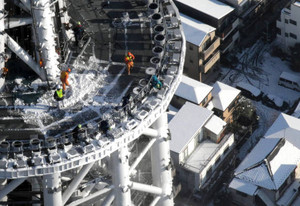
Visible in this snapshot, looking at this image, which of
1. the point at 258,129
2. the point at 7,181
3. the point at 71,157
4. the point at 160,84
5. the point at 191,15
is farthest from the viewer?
the point at 191,15

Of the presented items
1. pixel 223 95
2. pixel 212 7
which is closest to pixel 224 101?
pixel 223 95

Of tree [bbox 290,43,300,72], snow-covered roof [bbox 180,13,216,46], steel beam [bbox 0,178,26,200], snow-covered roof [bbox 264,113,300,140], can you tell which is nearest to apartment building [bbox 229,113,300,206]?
snow-covered roof [bbox 264,113,300,140]

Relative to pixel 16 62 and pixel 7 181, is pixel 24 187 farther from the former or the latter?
pixel 16 62

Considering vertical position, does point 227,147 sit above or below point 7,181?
below

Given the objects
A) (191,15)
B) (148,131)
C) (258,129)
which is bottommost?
(258,129)

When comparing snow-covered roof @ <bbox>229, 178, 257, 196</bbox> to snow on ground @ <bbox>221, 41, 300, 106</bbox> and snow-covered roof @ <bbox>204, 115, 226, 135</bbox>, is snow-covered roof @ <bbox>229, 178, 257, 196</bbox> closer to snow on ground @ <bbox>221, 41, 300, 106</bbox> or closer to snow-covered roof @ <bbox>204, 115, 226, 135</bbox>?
snow-covered roof @ <bbox>204, 115, 226, 135</bbox>

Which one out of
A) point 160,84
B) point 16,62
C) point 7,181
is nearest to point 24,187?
point 7,181
